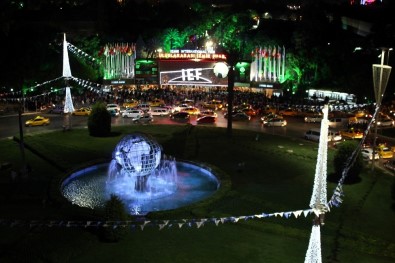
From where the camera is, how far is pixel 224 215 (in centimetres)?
2455

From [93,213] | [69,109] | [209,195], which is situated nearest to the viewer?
[93,213]

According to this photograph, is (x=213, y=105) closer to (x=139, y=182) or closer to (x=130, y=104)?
(x=130, y=104)

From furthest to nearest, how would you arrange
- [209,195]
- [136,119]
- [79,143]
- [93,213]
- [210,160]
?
[136,119], [79,143], [210,160], [209,195], [93,213]

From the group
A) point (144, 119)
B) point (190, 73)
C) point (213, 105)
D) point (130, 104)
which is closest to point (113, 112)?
point (130, 104)

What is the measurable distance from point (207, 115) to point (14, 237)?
1449 inches

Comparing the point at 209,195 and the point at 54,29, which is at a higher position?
the point at 54,29

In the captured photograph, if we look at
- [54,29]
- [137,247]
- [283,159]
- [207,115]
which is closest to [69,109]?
[207,115]

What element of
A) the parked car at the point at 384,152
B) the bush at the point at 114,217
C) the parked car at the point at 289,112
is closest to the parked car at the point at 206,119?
the parked car at the point at 289,112

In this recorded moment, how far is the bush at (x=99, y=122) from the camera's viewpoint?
44.1 m

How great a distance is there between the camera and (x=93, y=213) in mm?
23344

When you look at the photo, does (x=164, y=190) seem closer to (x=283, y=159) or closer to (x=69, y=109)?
(x=283, y=159)

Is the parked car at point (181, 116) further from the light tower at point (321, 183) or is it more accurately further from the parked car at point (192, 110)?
the light tower at point (321, 183)

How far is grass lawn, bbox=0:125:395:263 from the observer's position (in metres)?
20.3

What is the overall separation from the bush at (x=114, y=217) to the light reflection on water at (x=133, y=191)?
14.4ft
